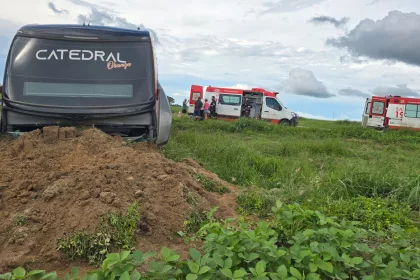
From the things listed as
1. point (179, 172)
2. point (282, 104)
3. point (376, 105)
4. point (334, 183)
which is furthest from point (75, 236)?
point (376, 105)

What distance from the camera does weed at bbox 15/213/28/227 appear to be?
3611 mm

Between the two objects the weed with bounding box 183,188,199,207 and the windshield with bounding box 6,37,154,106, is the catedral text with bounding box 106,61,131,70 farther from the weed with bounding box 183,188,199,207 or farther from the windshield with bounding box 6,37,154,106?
the weed with bounding box 183,188,199,207

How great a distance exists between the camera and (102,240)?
3.34 metres

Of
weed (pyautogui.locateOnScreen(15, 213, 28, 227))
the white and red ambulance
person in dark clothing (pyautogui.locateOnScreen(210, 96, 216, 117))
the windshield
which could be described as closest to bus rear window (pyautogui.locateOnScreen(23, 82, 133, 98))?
the windshield

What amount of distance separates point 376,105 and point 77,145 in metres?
23.5

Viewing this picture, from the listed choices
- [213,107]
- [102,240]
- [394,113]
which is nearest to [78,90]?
[102,240]

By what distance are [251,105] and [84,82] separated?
66.2 ft

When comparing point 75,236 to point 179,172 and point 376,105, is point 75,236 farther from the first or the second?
point 376,105

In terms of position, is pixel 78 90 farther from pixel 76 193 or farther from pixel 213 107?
pixel 213 107

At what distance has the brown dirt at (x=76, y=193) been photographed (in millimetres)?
3434

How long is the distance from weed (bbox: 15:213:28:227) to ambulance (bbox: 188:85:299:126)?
2260cm

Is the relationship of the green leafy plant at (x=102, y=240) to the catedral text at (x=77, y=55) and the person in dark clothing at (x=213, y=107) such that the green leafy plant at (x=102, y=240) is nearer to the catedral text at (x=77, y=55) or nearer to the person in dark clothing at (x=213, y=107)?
the catedral text at (x=77, y=55)

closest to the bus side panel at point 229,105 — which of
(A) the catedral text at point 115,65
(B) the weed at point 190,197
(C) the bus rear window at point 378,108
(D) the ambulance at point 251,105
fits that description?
(D) the ambulance at point 251,105

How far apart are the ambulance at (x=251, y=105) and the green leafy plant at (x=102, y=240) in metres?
22.5
